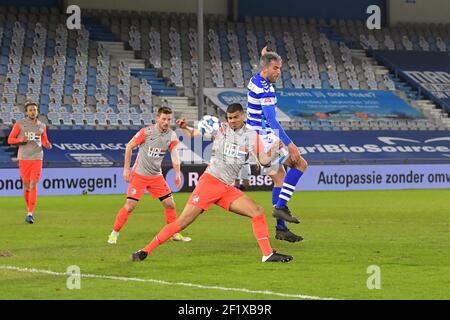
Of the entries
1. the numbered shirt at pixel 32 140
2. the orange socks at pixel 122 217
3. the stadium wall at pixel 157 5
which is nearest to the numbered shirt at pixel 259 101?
the orange socks at pixel 122 217

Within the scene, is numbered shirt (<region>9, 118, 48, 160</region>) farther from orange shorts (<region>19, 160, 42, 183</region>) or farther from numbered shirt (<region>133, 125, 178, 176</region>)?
numbered shirt (<region>133, 125, 178, 176</region>)

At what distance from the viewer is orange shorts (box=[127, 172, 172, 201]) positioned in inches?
647

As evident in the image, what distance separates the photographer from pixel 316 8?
57.5 m

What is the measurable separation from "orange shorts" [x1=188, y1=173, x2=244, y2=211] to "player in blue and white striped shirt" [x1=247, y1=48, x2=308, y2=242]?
8.14 feet

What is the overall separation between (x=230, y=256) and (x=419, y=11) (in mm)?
47354

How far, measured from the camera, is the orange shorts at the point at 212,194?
12.7 metres

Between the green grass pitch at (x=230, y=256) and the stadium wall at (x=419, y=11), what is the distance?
3473 cm

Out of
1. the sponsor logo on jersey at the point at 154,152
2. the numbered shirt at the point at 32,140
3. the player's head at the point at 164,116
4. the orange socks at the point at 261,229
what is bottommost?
the orange socks at the point at 261,229

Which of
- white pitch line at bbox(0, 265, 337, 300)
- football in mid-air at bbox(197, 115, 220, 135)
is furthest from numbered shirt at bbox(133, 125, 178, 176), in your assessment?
white pitch line at bbox(0, 265, 337, 300)

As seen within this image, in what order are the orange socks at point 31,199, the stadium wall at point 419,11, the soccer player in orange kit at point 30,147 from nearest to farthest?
the orange socks at point 31,199
the soccer player in orange kit at point 30,147
the stadium wall at point 419,11

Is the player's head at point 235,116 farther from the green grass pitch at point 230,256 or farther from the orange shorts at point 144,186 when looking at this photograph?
the orange shorts at point 144,186

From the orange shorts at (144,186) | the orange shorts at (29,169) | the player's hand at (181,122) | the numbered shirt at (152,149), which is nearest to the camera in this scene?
the player's hand at (181,122)
